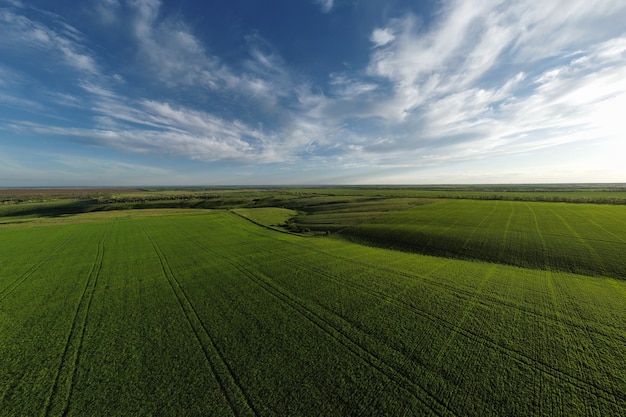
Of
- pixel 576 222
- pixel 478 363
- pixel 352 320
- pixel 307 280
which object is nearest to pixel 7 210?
pixel 307 280

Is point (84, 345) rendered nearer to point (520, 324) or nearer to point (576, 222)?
point (520, 324)

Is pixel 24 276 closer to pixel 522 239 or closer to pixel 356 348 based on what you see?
pixel 356 348

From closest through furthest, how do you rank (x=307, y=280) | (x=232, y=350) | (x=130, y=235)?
(x=232, y=350) → (x=307, y=280) → (x=130, y=235)

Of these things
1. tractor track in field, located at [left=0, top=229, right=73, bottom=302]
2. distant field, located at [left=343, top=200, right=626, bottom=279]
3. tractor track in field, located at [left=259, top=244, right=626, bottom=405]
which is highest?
distant field, located at [left=343, top=200, right=626, bottom=279]

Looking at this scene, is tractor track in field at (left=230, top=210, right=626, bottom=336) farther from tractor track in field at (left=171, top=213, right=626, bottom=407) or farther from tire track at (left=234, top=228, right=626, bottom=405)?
tire track at (left=234, top=228, right=626, bottom=405)

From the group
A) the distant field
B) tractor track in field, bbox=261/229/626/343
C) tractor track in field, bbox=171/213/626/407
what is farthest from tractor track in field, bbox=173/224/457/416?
the distant field

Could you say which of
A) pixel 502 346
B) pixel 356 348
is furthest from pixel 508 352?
pixel 356 348
